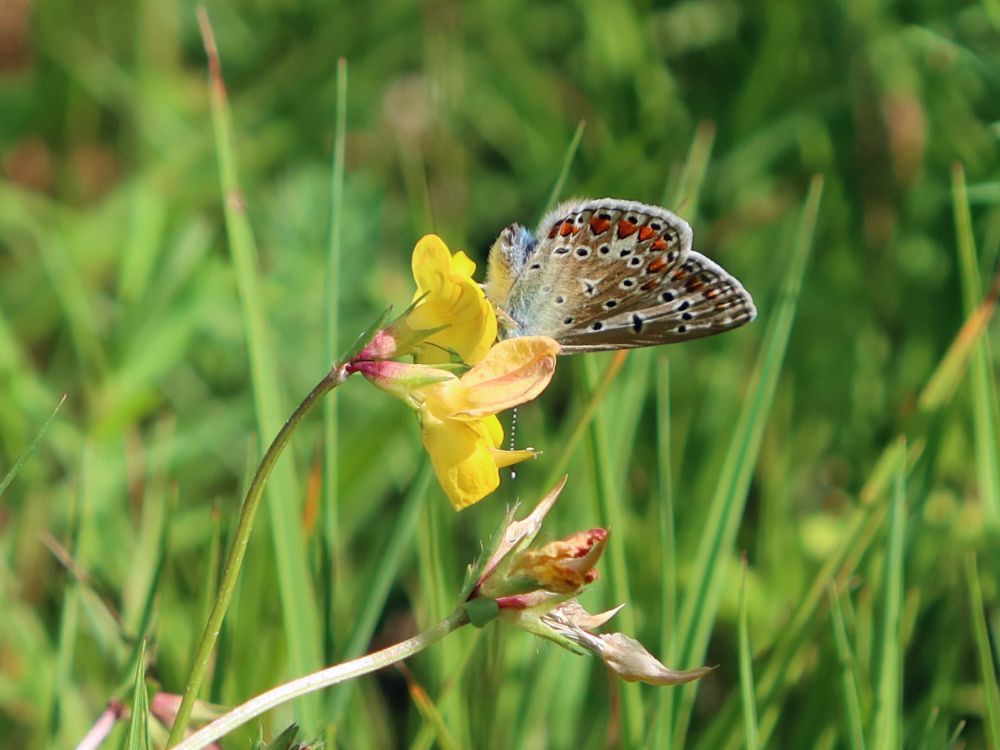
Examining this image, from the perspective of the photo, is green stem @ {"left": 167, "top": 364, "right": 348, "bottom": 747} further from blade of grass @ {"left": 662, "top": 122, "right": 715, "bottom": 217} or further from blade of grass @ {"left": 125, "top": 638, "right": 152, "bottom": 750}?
blade of grass @ {"left": 662, "top": 122, "right": 715, "bottom": 217}

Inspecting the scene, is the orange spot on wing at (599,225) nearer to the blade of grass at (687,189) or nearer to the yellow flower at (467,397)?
the blade of grass at (687,189)

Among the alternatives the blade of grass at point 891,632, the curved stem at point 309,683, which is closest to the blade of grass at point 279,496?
the curved stem at point 309,683

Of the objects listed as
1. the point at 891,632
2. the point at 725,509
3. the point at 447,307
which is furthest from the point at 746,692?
the point at 447,307

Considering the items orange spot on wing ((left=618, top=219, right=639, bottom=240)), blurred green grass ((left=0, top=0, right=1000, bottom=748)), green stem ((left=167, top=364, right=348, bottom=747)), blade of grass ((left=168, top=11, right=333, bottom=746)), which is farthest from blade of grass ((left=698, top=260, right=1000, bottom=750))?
green stem ((left=167, top=364, right=348, bottom=747))

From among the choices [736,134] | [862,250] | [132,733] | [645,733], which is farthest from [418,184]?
[132,733]

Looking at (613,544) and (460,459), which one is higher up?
(460,459)

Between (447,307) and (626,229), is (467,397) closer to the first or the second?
(447,307)
